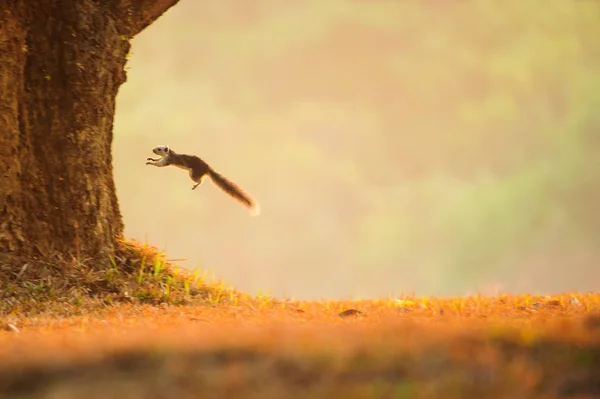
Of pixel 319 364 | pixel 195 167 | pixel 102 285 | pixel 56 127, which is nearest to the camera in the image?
pixel 319 364

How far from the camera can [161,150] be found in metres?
9.24

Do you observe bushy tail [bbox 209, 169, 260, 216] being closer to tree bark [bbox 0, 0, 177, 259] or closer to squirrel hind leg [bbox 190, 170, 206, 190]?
squirrel hind leg [bbox 190, 170, 206, 190]

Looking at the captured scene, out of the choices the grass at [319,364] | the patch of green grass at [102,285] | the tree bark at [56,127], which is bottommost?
the grass at [319,364]

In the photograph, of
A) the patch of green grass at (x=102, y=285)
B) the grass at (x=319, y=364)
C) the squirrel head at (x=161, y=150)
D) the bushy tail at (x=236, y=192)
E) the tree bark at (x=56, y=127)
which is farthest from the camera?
the squirrel head at (x=161, y=150)

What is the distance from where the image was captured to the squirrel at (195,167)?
29.8 ft

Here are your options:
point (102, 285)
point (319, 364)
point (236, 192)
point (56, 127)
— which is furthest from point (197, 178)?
point (319, 364)

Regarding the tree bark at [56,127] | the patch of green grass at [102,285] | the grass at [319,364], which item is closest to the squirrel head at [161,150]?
the tree bark at [56,127]

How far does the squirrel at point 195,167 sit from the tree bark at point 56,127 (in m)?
1.62

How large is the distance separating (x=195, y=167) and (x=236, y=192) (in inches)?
24.9

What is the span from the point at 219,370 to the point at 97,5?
596cm

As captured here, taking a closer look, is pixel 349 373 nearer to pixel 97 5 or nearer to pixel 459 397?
pixel 459 397

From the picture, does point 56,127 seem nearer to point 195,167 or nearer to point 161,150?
point 161,150

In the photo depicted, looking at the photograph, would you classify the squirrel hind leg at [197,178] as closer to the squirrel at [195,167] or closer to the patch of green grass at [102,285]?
the squirrel at [195,167]

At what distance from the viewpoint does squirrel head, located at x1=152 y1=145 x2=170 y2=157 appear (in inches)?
364
